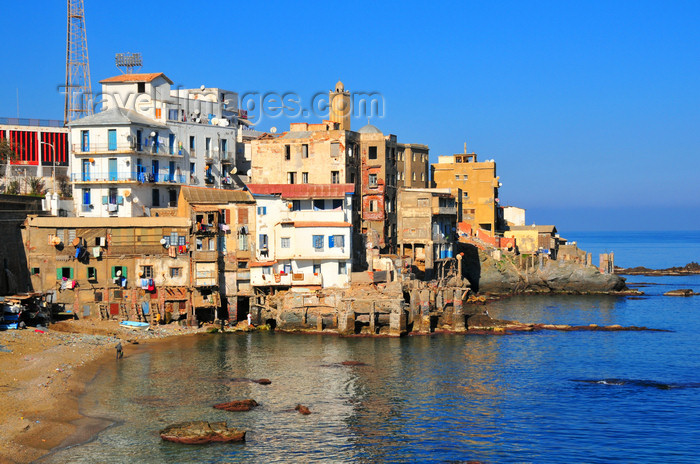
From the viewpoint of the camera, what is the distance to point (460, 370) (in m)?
63.6

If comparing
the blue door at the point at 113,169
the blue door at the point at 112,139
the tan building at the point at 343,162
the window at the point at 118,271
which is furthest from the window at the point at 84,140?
the tan building at the point at 343,162

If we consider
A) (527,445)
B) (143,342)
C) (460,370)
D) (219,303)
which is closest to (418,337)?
(460,370)

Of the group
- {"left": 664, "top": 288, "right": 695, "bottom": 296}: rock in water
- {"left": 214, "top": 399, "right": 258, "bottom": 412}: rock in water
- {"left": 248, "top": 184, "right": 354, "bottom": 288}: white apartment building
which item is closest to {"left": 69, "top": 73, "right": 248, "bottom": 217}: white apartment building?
{"left": 248, "top": 184, "right": 354, "bottom": 288}: white apartment building

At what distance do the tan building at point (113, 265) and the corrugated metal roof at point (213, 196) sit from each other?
3075 mm

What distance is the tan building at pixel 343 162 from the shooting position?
96250 mm

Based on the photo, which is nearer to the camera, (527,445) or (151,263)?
(527,445)

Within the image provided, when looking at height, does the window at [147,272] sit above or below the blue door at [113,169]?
below

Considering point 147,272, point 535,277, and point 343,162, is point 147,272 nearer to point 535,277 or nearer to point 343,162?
point 343,162

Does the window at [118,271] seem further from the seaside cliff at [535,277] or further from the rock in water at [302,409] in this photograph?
the seaside cliff at [535,277]

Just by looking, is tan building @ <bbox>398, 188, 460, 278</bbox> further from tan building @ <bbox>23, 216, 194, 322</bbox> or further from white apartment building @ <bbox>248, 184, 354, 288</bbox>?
tan building @ <bbox>23, 216, 194, 322</bbox>

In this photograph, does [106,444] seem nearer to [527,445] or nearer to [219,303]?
[527,445]

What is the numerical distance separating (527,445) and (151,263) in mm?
46181

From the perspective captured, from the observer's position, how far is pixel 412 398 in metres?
55.1

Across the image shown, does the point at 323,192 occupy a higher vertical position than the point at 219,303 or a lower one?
higher
